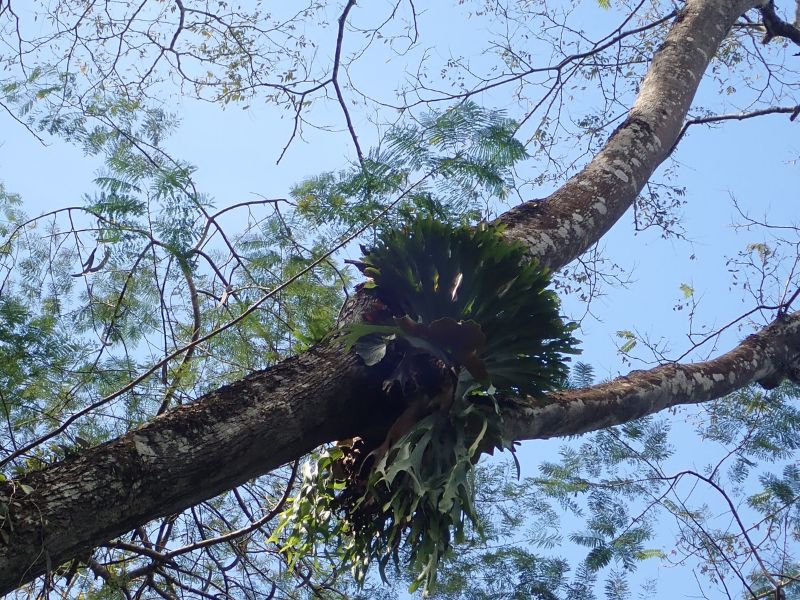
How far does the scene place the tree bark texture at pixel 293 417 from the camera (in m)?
2.06

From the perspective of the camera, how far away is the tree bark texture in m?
2.06

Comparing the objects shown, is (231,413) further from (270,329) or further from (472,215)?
(270,329)

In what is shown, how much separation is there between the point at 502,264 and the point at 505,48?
3.46 meters

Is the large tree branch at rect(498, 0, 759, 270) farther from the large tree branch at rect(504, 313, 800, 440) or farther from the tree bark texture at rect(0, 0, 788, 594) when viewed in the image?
the large tree branch at rect(504, 313, 800, 440)

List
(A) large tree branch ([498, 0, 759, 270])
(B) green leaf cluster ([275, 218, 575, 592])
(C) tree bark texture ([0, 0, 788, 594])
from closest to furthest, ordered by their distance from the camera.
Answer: (C) tree bark texture ([0, 0, 788, 594]), (B) green leaf cluster ([275, 218, 575, 592]), (A) large tree branch ([498, 0, 759, 270])

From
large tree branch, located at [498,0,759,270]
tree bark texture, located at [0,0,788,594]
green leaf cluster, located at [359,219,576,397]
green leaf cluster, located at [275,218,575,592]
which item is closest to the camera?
tree bark texture, located at [0,0,788,594]

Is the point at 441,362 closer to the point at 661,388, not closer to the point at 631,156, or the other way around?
the point at 661,388

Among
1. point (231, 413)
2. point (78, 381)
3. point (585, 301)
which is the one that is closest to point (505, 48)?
point (585, 301)

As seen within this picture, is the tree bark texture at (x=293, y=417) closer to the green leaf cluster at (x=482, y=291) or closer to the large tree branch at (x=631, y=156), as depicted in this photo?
the large tree branch at (x=631, y=156)

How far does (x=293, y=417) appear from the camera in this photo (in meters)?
2.37

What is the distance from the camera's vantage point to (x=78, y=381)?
395cm

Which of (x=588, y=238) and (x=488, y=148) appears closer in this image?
(x=588, y=238)

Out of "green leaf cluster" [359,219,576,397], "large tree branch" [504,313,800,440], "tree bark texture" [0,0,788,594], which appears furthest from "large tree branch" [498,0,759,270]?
"large tree branch" [504,313,800,440]

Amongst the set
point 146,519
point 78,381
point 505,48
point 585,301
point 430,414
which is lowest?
point 146,519
